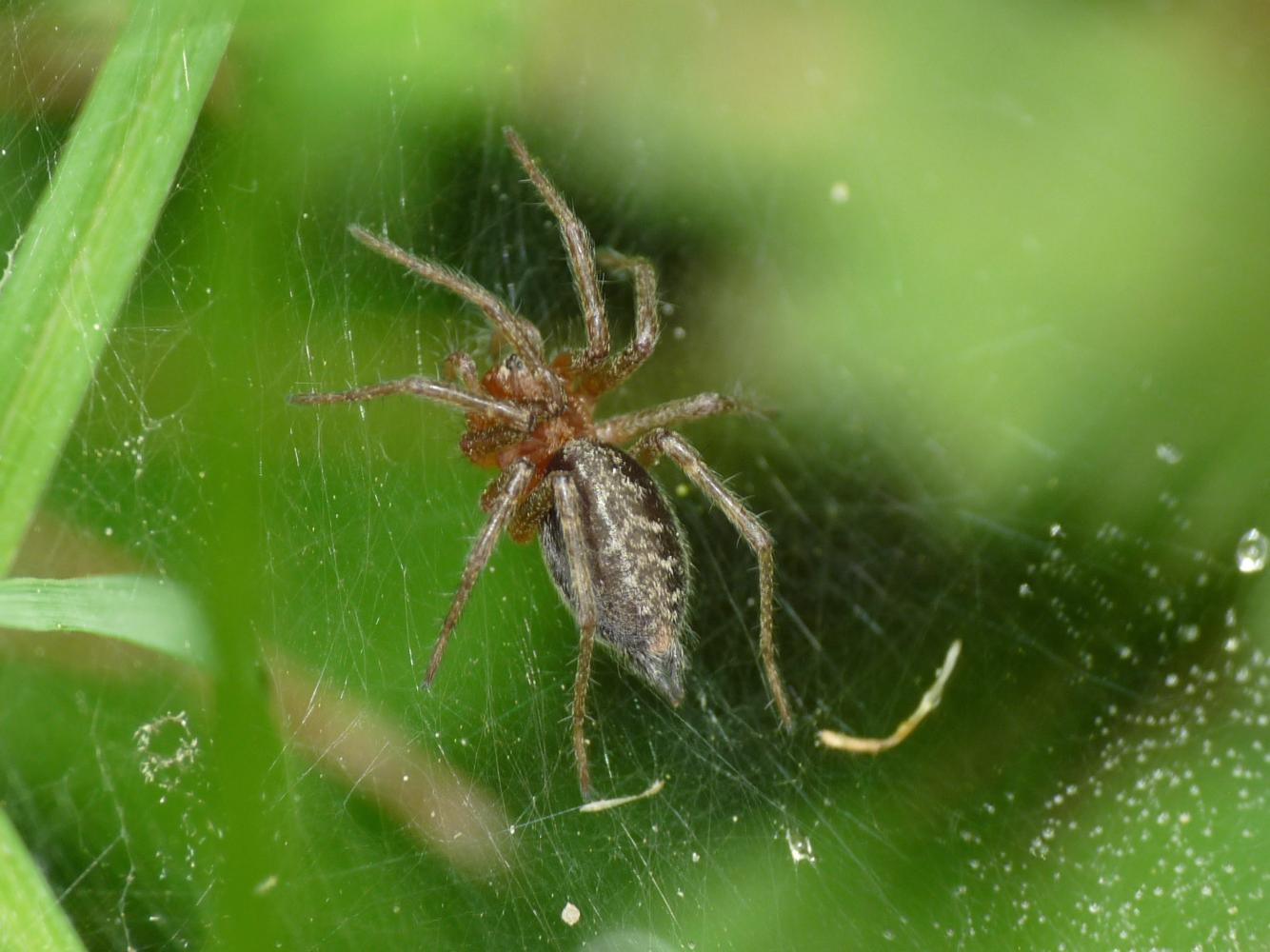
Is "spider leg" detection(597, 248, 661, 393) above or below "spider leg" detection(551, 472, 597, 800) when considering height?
above

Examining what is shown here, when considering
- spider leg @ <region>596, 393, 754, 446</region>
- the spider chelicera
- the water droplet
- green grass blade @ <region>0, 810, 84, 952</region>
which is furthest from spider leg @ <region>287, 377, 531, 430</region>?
the water droplet

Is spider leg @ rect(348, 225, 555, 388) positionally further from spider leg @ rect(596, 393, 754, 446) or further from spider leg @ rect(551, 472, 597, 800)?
spider leg @ rect(551, 472, 597, 800)

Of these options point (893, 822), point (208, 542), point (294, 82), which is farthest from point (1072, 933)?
point (294, 82)

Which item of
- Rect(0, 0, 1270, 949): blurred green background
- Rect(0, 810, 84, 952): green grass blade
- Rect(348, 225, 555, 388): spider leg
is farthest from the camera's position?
Rect(348, 225, 555, 388): spider leg

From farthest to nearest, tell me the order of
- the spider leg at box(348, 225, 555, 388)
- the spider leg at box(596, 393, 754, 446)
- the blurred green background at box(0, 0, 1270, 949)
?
the spider leg at box(596, 393, 754, 446), the spider leg at box(348, 225, 555, 388), the blurred green background at box(0, 0, 1270, 949)

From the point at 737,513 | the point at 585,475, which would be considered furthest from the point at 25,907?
the point at 737,513

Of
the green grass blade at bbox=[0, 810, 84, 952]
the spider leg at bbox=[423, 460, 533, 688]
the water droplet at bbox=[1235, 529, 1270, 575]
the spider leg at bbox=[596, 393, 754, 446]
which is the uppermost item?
the water droplet at bbox=[1235, 529, 1270, 575]

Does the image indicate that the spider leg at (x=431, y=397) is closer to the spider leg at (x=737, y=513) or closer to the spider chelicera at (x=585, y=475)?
the spider chelicera at (x=585, y=475)
